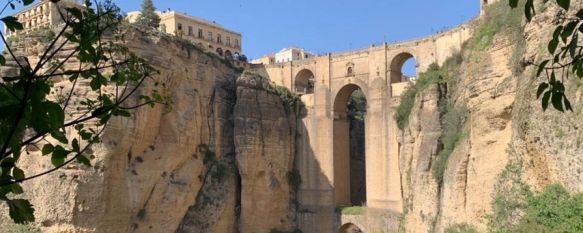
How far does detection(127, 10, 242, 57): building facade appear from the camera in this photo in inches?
1607

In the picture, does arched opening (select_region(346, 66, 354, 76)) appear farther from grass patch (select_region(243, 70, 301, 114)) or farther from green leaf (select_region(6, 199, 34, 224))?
green leaf (select_region(6, 199, 34, 224))

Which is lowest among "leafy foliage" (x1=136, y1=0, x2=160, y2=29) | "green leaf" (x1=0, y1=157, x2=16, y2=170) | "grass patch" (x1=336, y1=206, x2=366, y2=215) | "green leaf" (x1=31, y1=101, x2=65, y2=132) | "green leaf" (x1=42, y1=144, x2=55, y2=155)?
"grass patch" (x1=336, y1=206, x2=366, y2=215)

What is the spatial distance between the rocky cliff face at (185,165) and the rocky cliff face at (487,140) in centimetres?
575

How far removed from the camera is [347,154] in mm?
29062

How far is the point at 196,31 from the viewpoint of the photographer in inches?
1666

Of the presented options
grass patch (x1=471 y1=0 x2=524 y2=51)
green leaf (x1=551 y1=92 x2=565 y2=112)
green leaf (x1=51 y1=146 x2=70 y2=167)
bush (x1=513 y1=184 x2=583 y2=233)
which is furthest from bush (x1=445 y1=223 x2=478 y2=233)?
green leaf (x1=51 y1=146 x2=70 y2=167)

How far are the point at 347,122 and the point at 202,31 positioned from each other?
16698mm

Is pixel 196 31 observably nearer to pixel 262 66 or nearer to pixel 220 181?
pixel 262 66

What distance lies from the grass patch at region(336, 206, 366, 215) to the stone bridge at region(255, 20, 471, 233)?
31cm

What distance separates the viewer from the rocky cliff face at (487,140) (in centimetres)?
1279

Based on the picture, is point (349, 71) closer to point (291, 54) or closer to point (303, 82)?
point (303, 82)

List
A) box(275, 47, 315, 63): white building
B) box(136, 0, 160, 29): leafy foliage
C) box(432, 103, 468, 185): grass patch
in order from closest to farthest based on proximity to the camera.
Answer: box(432, 103, 468, 185): grass patch
box(136, 0, 160, 29): leafy foliage
box(275, 47, 315, 63): white building

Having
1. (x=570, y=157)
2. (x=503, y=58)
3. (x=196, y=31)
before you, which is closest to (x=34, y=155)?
(x=503, y=58)

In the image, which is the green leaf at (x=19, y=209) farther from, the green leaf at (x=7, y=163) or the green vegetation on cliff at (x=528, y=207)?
the green vegetation on cliff at (x=528, y=207)
